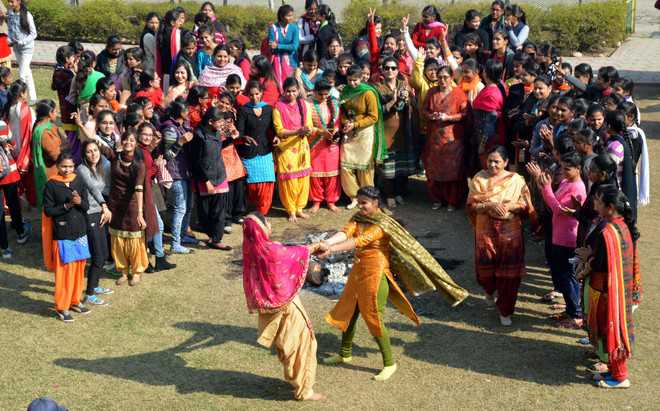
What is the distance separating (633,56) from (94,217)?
13.7 m

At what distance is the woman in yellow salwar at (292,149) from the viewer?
415 inches

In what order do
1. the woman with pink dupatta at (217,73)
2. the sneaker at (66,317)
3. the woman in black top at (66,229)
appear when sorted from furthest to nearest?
the woman with pink dupatta at (217,73) → the sneaker at (66,317) → the woman in black top at (66,229)

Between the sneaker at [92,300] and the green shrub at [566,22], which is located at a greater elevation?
the green shrub at [566,22]

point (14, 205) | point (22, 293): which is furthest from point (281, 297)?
point (14, 205)

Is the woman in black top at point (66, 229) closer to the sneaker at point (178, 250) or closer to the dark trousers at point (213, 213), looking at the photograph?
the sneaker at point (178, 250)

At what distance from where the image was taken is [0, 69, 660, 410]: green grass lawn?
6.91 metres

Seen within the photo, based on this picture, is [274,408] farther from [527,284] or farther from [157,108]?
[157,108]

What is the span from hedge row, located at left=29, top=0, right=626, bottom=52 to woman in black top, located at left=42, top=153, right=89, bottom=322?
12246 millimetres

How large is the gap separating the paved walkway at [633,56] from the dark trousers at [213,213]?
377 inches

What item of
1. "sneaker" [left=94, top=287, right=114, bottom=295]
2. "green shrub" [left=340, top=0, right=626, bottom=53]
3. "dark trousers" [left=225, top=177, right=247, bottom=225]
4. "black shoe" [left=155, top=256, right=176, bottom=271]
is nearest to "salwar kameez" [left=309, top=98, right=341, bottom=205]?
"dark trousers" [left=225, top=177, right=247, bottom=225]

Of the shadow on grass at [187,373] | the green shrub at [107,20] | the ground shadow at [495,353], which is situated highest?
the green shrub at [107,20]

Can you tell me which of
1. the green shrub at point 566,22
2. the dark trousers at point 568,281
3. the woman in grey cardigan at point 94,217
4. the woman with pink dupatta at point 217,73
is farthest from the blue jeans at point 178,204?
the green shrub at point 566,22

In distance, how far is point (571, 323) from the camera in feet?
26.2

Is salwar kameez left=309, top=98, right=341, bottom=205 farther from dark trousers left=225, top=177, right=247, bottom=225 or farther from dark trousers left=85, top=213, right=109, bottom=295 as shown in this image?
dark trousers left=85, top=213, right=109, bottom=295
